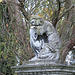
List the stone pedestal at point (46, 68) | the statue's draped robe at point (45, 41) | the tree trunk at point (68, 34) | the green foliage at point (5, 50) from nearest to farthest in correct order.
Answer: the stone pedestal at point (46, 68)
the statue's draped robe at point (45, 41)
the tree trunk at point (68, 34)
the green foliage at point (5, 50)

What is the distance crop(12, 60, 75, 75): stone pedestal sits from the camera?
181 inches

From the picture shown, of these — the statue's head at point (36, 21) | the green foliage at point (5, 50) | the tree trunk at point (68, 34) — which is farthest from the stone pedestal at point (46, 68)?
the green foliage at point (5, 50)

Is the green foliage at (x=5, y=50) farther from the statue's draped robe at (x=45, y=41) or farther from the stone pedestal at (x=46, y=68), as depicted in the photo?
the stone pedestal at (x=46, y=68)

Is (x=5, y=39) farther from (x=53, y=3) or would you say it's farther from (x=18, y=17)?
(x=53, y=3)

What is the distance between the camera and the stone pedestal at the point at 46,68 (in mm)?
4609

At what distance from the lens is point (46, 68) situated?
4.64 m

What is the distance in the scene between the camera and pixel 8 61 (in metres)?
8.68

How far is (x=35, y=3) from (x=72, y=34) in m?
1.97

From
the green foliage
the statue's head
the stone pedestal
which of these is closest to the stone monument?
the statue's head

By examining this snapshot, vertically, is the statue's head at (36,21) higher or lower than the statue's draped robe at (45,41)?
higher

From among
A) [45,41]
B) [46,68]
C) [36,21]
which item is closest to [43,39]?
[45,41]

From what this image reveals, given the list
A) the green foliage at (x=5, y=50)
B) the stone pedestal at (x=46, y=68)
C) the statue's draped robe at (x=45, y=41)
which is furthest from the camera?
the green foliage at (x=5, y=50)

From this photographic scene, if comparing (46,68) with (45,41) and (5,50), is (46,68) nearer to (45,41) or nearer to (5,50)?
(45,41)

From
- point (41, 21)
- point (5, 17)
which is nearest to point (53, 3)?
point (5, 17)
